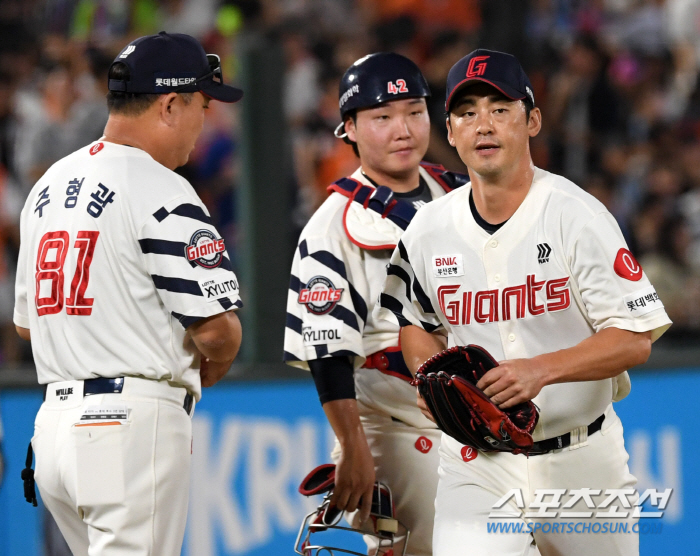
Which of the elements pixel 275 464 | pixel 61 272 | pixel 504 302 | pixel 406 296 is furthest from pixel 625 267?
pixel 275 464

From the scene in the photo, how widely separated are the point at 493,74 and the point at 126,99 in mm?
1312

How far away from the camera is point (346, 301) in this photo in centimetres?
410

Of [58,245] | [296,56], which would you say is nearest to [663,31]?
[296,56]

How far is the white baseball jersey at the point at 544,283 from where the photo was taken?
317 centimetres

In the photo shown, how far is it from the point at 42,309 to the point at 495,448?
1.62m

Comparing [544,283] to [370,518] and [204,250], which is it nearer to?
[204,250]

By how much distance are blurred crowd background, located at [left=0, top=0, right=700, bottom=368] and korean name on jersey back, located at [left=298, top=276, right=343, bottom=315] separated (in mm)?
3639

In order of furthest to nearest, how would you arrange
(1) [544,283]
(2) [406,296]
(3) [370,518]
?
(3) [370,518]
(2) [406,296]
(1) [544,283]

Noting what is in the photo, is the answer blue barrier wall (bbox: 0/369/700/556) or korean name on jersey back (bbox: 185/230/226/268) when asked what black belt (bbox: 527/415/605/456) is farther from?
blue barrier wall (bbox: 0/369/700/556)

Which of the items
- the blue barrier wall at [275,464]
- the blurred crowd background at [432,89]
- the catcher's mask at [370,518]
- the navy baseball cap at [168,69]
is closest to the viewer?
the navy baseball cap at [168,69]

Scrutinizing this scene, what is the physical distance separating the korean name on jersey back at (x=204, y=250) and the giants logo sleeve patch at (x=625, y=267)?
133 cm

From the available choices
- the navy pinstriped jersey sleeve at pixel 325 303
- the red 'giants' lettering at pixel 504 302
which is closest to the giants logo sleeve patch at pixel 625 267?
the red 'giants' lettering at pixel 504 302

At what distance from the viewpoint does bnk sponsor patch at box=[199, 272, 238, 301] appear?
3396 millimetres

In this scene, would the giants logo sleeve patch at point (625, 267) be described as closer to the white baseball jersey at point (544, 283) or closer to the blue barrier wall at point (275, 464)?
the white baseball jersey at point (544, 283)
